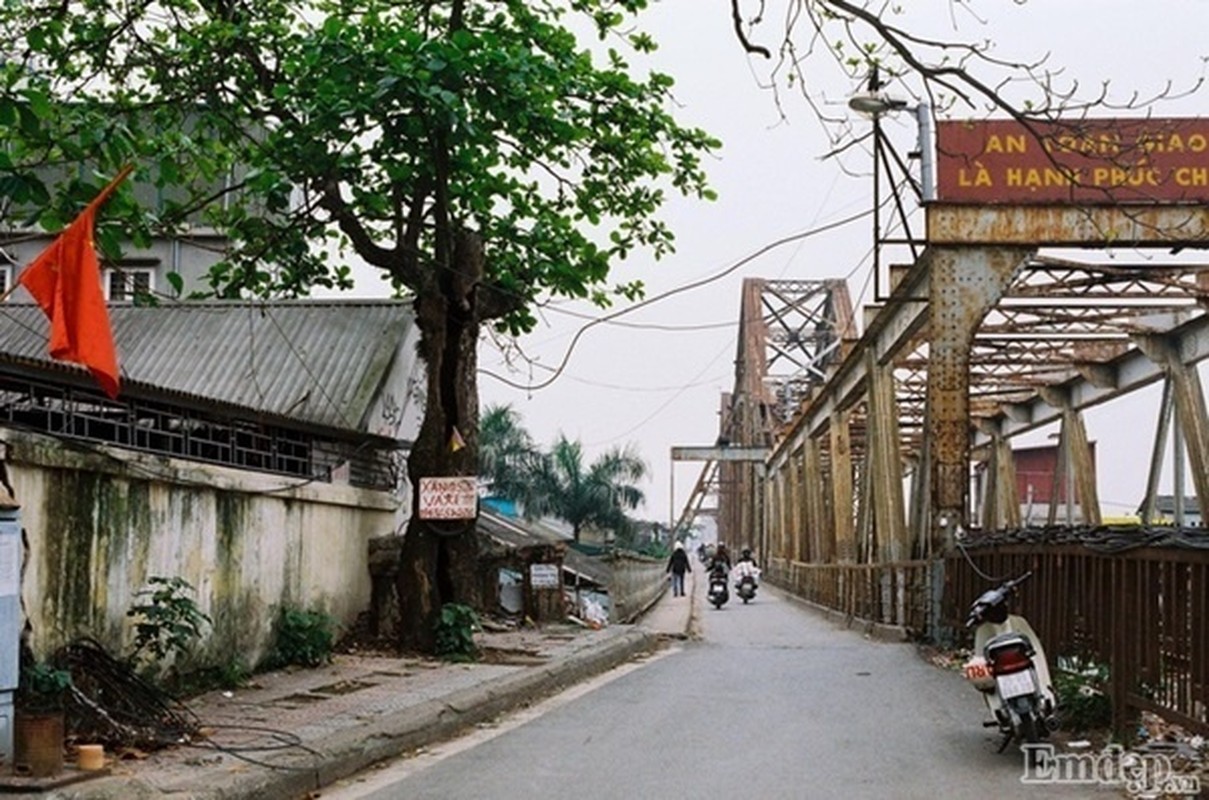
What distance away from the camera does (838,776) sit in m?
8.10

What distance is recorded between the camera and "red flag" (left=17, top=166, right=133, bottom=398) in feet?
26.1

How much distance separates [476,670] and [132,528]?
441 cm

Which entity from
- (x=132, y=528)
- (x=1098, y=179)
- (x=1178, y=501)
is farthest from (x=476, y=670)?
(x=1178, y=501)

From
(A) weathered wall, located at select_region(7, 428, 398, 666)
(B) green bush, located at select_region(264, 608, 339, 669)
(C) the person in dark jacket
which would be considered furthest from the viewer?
(C) the person in dark jacket

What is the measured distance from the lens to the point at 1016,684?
335 inches

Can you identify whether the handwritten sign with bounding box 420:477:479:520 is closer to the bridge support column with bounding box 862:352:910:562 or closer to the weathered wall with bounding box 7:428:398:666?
the weathered wall with bounding box 7:428:398:666

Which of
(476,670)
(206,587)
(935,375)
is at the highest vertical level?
(935,375)

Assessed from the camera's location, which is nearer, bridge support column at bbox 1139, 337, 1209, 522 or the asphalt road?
the asphalt road

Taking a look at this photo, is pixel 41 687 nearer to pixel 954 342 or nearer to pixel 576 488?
pixel 954 342

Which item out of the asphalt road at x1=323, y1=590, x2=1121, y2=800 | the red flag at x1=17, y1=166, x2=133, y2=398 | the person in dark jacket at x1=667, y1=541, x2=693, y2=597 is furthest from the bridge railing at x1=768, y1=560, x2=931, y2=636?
the red flag at x1=17, y1=166, x2=133, y2=398

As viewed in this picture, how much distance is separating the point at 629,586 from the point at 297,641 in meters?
12.9

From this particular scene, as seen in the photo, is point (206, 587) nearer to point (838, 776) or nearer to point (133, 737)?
point (133, 737)

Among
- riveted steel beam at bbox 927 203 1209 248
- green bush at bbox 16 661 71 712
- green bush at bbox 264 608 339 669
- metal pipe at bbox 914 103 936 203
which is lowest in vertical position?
green bush at bbox 264 608 339 669

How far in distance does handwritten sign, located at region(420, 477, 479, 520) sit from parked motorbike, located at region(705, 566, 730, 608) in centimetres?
1994
